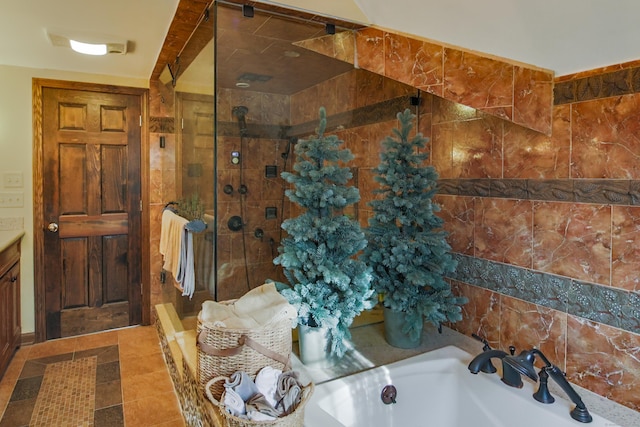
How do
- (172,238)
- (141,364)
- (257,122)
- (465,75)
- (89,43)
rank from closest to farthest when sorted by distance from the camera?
1. (465,75)
2. (257,122)
3. (89,43)
4. (172,238)
5. (141,364)

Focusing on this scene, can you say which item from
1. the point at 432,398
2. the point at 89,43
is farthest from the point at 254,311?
the point at 89,43

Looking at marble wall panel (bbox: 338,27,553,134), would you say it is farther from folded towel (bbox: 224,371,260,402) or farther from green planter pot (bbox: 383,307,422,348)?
folded towel (bbox: 224,371,260,402)

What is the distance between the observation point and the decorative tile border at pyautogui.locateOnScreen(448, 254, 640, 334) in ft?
4.92

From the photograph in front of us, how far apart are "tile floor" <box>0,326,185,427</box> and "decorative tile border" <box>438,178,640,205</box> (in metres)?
2.10

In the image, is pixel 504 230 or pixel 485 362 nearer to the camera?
pixel 485 362

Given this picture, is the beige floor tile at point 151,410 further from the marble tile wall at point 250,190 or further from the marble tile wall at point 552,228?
the marble tile wall at point 552,228

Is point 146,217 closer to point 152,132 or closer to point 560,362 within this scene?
point 152,132

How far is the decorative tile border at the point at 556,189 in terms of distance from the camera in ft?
4.85

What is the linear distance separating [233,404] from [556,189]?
5.04ft

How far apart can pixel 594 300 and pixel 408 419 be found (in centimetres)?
94

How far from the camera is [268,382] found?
1451 millimetres

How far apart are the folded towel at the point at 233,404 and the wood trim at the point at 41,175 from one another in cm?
260

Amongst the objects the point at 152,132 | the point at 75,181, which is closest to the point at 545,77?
the point at 152,132

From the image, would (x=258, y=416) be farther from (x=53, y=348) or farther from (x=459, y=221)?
(x=53, y=348)
